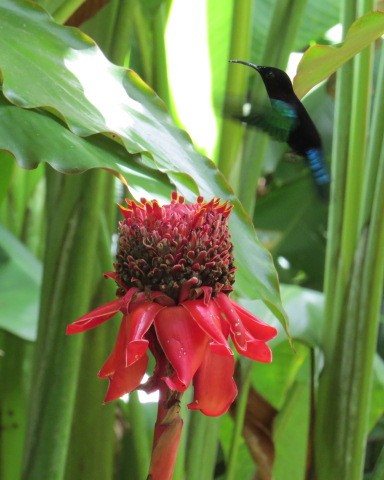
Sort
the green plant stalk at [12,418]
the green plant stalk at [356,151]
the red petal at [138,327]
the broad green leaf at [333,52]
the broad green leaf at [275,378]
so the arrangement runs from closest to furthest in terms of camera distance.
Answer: the red petal at [138,327], the broad green leaf at [333,52], the green plant stalk at [356,151], the green plant stalk at [12,418], the broad green leaf at [275,378]

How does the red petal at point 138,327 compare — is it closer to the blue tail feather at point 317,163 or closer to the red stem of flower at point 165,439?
the red stem of flower at point 165,439

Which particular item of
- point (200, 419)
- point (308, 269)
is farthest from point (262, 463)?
point (308, 269)

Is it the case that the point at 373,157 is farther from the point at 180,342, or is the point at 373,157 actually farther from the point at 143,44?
the point at 180,342

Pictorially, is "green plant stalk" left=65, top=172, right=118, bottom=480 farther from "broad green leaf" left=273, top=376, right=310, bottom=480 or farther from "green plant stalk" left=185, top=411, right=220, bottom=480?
"broad green leaf" left=273, top=376, right=310, bottom=480

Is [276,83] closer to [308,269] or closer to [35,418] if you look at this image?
[35,418]

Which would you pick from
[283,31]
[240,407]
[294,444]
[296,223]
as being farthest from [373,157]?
[296,223]

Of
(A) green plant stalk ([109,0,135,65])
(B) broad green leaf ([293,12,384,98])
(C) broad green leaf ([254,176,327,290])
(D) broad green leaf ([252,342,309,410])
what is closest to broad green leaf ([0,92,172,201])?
(B) broad green leaf ([293,12,384,98])

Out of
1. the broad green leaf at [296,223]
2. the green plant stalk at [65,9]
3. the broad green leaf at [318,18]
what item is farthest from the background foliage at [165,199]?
the broad green leaf at [296,223]
